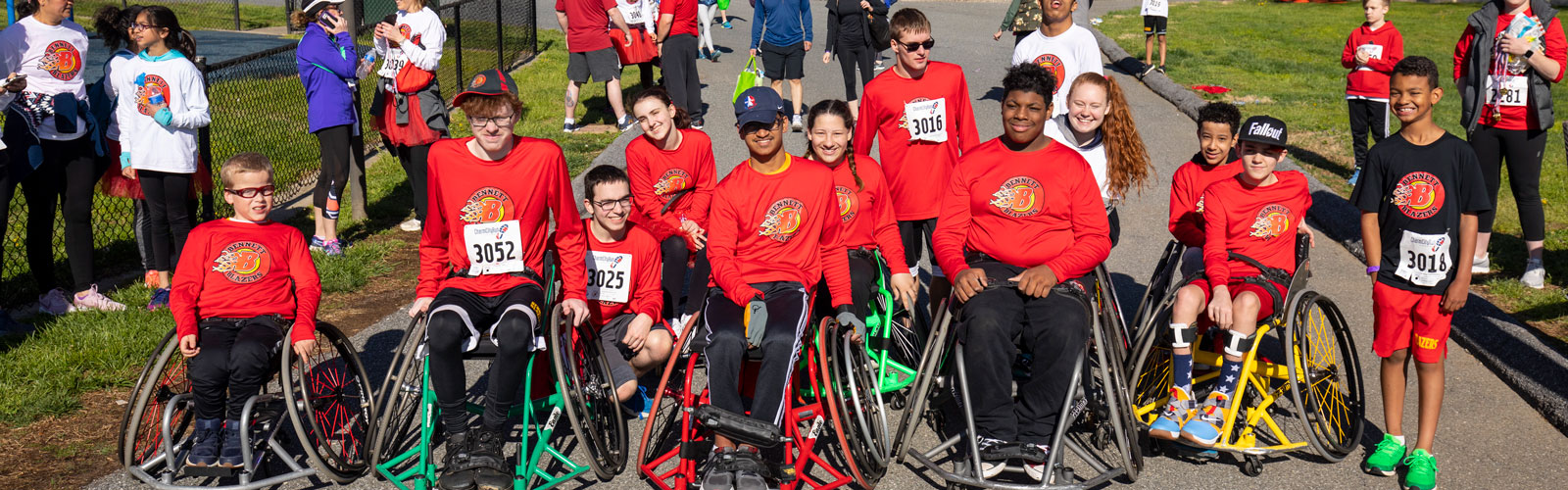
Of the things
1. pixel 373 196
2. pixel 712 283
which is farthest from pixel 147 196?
pixel 712 283

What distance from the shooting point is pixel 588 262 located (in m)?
5.20

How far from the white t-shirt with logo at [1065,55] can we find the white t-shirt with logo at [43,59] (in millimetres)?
5286

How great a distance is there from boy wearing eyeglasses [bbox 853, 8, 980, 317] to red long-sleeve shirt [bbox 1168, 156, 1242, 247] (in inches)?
40.7

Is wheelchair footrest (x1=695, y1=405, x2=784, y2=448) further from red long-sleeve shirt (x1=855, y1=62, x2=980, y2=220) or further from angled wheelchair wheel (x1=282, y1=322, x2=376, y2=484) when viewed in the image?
red long-sleeve shirt (x1=855, y1=62, x2=980, y2=220)

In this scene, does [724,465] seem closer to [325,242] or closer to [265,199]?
[265,199]

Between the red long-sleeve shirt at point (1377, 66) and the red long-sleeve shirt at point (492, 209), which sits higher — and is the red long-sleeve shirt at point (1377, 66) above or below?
above

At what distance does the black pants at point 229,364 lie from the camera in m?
4.53

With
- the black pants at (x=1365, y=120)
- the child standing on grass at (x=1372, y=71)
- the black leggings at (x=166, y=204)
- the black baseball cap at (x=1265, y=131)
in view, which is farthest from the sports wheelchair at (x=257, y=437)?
the black pants at (x=1365, y=120)

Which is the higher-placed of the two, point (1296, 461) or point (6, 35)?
point (6, 35)

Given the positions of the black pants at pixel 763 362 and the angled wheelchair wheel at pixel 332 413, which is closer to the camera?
the angled wheelchair wheel at pixel 332 413

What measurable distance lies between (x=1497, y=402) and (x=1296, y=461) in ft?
4.60

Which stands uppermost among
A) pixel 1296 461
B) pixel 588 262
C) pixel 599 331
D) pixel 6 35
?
pixel 6 35

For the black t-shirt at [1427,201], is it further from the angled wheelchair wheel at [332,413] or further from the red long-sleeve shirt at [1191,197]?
the angled wheelchair wheel at [332,413]

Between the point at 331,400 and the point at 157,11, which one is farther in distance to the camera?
the point at 157,11
